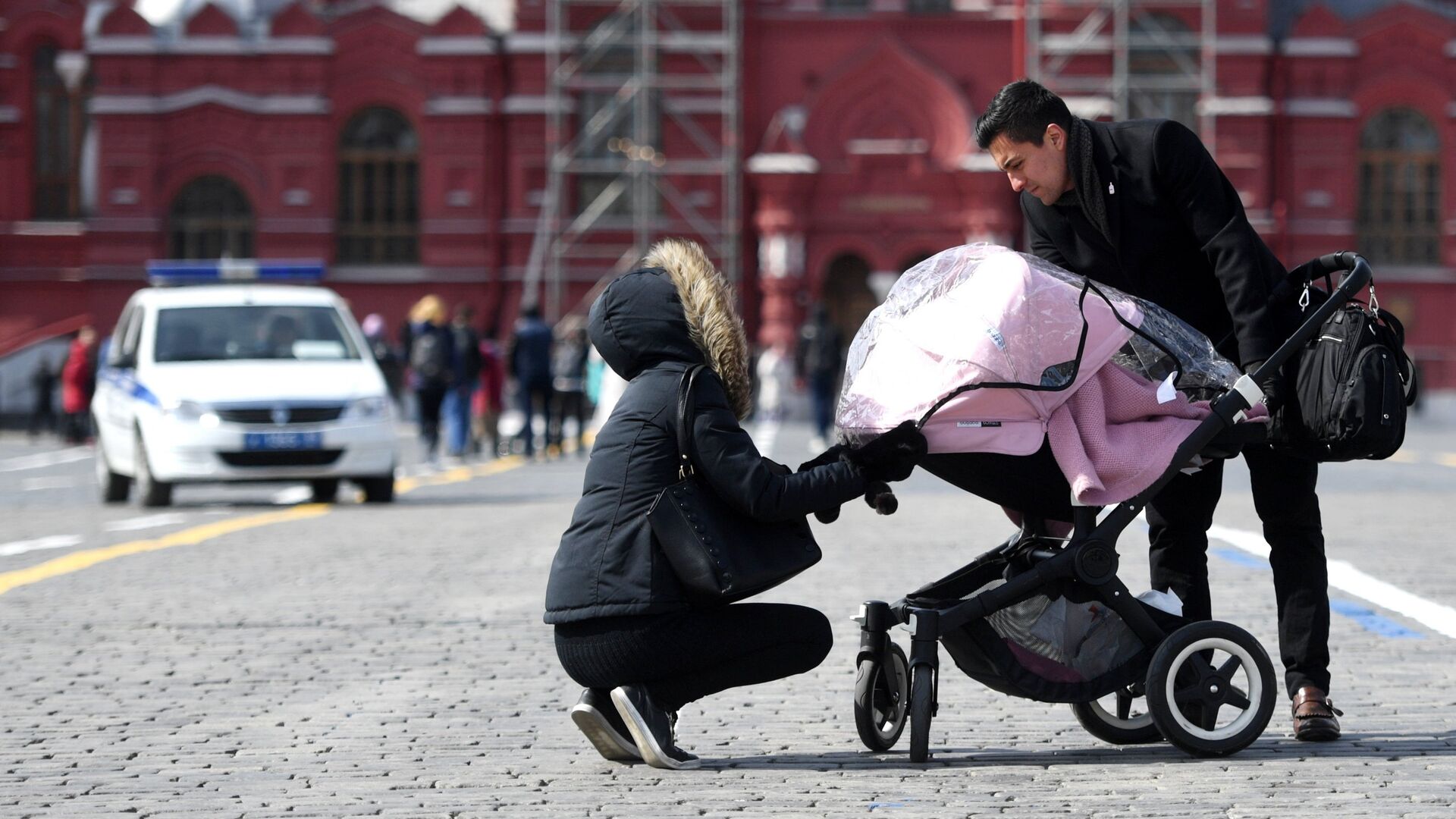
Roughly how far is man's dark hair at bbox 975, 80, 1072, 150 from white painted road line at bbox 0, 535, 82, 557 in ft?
29.0

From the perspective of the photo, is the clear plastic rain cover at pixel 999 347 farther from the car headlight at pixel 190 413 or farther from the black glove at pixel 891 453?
the car headlight at pixel 190 413

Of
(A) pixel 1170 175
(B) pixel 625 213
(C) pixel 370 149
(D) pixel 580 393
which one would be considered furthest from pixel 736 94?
(A) pixel 1170 175

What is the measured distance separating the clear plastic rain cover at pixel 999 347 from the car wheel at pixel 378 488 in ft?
39.7

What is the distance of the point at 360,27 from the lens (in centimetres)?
4681

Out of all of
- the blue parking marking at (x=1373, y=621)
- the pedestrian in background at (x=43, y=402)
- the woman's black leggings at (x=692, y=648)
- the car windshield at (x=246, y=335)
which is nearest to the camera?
the woman's black leggings at (x=692, y=648)

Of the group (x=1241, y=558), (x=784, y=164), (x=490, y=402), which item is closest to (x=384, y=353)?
(x=490, y=402)

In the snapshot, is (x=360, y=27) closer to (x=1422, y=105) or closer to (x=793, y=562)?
(x=1422, y=105)

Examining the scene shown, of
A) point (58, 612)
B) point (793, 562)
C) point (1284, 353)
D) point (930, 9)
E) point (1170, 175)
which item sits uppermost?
point (930, 9)

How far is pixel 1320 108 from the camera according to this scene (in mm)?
46250

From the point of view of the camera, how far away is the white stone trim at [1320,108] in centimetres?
4619

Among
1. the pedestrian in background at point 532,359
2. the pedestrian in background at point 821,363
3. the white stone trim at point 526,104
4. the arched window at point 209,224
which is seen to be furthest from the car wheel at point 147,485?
the arched window at point 209,224

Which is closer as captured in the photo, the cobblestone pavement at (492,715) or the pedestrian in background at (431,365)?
the cobblestone pavement at (492,715)

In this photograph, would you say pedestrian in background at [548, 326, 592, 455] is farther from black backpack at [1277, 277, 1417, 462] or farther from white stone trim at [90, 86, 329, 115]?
black backpack at [1277, 277, 1417, 462]

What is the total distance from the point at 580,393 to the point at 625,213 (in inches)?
724
